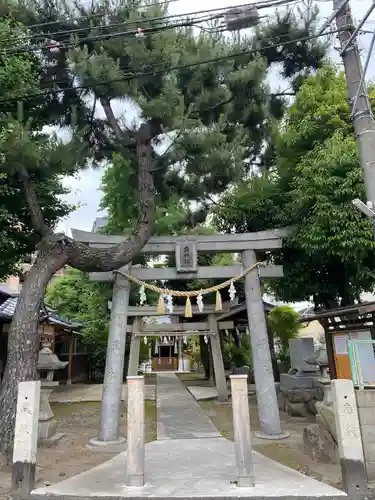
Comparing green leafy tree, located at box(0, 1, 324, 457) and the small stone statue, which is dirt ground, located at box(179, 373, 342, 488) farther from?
green leafy tree, located at box(0, 1, 324, 457)

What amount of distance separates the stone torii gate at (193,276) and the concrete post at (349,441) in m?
3.30

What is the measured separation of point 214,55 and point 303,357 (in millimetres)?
8707

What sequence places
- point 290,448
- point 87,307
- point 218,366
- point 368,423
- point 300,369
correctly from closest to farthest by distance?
point 368,423 → point 290,448 → point 300,369 → point 218,366 → point 87,307

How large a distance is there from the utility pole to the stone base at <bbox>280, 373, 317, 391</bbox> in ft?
22.8

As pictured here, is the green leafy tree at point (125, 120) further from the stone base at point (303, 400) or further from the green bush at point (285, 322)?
the green bush at point (285, 322)

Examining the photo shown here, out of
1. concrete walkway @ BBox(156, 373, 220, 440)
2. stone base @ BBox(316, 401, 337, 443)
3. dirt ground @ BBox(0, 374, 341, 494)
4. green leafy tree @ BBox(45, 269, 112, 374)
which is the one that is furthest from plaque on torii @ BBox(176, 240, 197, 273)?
green leafy tree @ BBox(45, 269, 112, 374)

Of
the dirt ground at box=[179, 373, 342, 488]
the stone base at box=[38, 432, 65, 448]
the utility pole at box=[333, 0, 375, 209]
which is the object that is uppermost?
the utility pole at box=[333, 0, 375, 209]

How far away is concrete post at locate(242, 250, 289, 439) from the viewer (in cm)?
812

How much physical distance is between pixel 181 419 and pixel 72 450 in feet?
11.7

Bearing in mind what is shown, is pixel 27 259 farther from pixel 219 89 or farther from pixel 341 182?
pixel 341 182

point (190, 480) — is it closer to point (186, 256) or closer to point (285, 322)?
point (186, 256)

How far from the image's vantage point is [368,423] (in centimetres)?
521

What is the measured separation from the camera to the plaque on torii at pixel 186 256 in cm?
899

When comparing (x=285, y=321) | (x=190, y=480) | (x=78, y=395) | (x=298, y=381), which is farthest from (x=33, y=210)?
(x=285, y=321)
